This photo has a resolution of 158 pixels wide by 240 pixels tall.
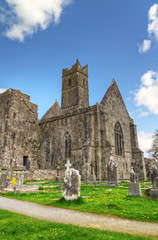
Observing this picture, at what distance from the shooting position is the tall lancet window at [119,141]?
28.4m

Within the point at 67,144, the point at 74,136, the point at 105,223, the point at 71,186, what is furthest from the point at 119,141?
the point at 105,223

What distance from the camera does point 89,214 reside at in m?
6.25

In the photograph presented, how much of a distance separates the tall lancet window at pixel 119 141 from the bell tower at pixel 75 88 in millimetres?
11562

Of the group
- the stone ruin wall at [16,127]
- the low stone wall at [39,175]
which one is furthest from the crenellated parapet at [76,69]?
the low stone wall at [39,175]

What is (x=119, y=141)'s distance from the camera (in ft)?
95.4

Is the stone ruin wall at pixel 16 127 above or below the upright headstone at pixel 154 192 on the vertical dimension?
above

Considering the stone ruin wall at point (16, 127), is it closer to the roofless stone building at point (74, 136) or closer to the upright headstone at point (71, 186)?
the roofless stone building at point (74, 136)

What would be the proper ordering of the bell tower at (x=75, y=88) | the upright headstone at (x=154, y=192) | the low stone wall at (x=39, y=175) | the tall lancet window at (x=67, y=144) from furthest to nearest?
1. the bell tower at (x=75, y=88)
2. the tall lancet window at (x=67, y=144)
3. the low stone wall at (x=39, y=175)
4. the upright headstone at (x=154, y=192)

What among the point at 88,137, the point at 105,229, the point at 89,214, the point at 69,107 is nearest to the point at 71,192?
the point at 89,214

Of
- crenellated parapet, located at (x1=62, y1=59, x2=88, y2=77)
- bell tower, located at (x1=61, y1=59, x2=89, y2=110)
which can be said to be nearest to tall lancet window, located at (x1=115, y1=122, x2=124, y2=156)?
bell tower, located at (x1=61, y1=59, x2=89, y2=110)

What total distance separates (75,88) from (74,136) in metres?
16.1

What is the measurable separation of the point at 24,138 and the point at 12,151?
3.06m

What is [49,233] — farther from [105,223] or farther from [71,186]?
[71,186]

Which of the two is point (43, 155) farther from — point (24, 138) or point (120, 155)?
point (120, 155)
